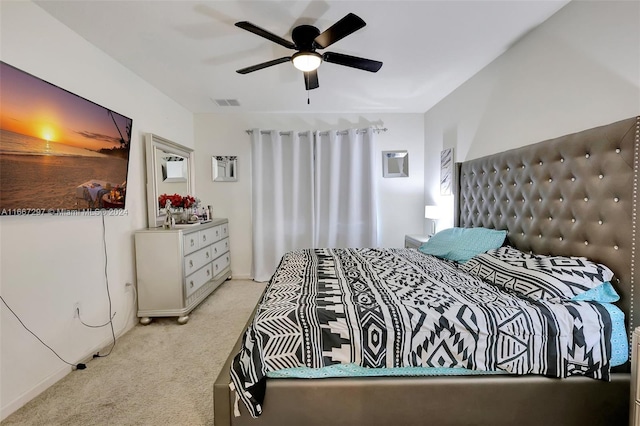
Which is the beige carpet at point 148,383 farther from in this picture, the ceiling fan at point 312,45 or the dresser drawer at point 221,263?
the ceiling fan at point 312,45

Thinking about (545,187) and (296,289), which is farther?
(545,187)

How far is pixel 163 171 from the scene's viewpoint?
3.34m

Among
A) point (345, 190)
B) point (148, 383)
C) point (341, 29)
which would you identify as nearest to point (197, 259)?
point (148, 383)

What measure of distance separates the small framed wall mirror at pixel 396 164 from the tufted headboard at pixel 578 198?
1.77 metres

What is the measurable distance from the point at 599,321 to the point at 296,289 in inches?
63.3

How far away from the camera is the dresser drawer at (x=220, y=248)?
373 cm

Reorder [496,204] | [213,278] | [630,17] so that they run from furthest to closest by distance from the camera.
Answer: [213,278] < [496,204] < [630,17]

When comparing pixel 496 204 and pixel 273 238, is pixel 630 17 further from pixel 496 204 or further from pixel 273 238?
pixel 273 238

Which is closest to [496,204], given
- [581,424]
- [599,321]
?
[599,321]

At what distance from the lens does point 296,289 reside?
177 cm

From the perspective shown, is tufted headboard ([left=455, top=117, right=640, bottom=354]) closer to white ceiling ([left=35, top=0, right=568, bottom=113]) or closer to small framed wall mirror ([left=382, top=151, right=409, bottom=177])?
white ceiling ([left=35, top=0, right=568, bottom=113])

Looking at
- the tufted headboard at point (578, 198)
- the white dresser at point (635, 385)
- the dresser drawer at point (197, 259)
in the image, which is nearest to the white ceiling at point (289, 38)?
the tufted headboard at point (578, 198)

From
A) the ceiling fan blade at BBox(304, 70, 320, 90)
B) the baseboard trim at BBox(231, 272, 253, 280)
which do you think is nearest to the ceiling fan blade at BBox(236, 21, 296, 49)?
the ceiling fan blade at BBox(304, 70, 320, 90)

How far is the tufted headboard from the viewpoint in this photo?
146cm
